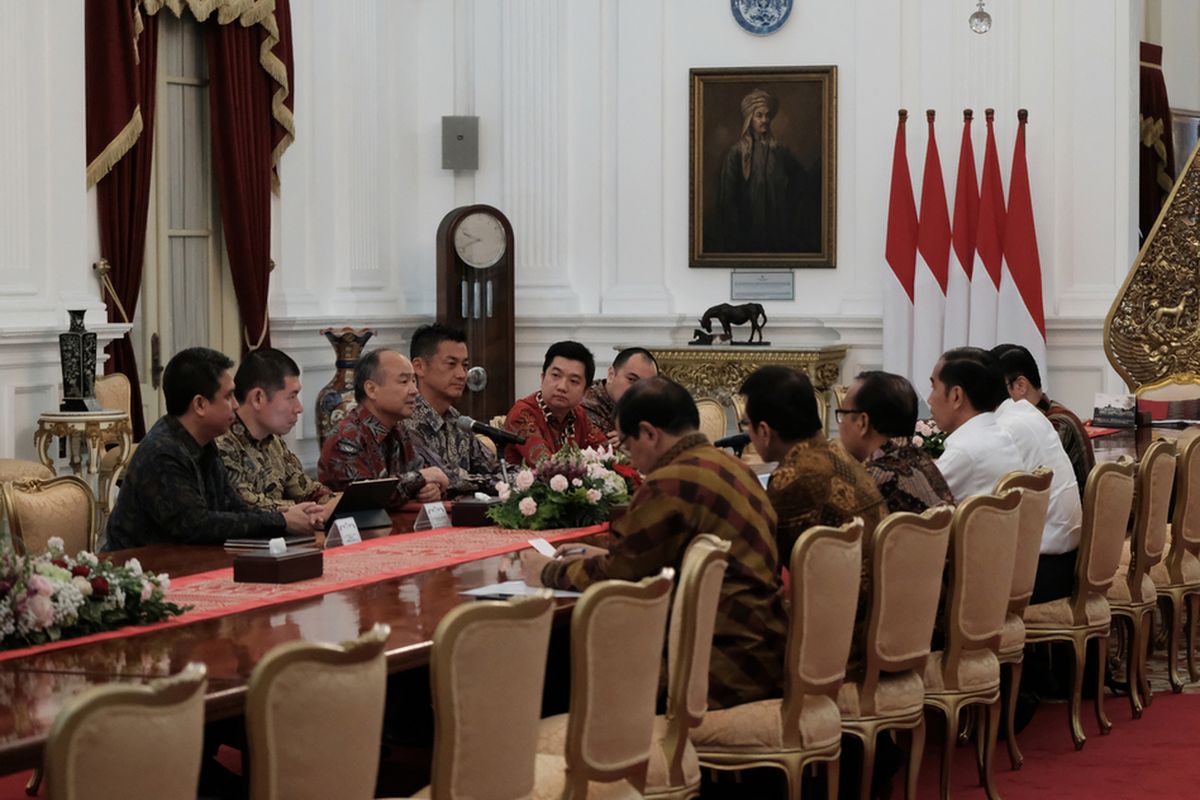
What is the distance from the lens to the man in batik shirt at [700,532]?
4043mm

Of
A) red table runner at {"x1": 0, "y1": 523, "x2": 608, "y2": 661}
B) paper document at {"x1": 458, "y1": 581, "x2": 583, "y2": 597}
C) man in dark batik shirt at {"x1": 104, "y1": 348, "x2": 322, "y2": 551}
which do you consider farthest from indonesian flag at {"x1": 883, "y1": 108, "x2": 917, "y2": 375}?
paper document at {"x1": 458, "y1": 581, "x2": 583, "y2": 597}

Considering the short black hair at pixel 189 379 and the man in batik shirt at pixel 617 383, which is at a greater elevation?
the short black hair at pixel 189 379

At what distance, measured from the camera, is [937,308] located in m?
11.5

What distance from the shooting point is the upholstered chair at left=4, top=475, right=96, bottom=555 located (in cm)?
479

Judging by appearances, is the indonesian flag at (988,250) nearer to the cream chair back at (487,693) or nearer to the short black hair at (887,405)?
the short black hair at (887,405)

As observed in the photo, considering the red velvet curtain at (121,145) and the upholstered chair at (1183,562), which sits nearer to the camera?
the upholstered chair at (1183,562)

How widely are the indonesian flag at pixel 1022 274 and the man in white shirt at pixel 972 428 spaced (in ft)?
17.9

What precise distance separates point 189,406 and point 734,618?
1.84 m

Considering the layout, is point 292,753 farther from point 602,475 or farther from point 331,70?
point 331,70

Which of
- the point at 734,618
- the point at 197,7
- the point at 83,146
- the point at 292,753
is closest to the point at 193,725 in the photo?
the point at 292,753

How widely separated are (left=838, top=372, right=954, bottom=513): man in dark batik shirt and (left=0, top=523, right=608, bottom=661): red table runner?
33.7 inches

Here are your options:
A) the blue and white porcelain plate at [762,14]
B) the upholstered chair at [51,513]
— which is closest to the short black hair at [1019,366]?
the upholstered chair at [51,513]

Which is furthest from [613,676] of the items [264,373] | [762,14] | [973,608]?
[762,14]

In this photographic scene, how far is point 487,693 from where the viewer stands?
3064 mm
